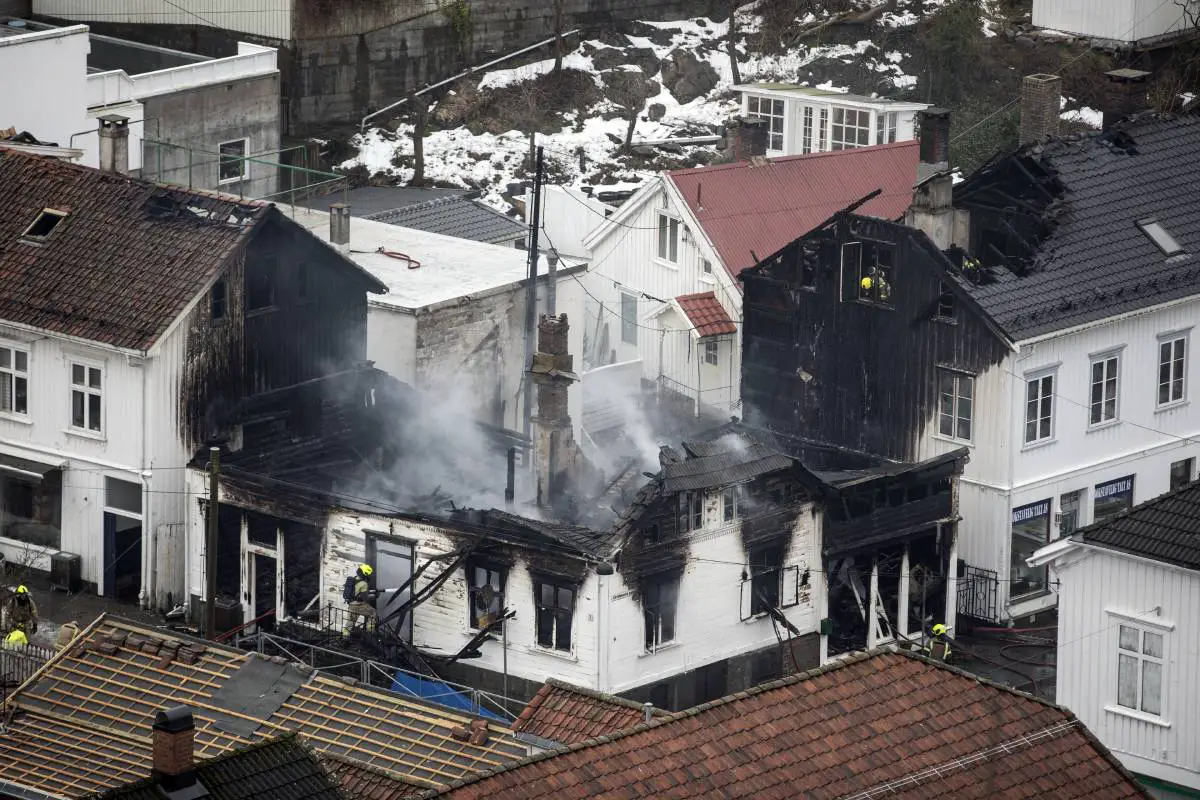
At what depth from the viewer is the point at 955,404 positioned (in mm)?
52969

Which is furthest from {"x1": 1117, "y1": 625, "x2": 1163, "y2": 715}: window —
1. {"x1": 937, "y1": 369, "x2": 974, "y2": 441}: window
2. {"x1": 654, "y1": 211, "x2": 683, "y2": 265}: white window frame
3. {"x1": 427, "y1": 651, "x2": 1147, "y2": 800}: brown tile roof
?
{"x1": 654, "y1": 211, "x2": 683, "y2": 265}: white window frame

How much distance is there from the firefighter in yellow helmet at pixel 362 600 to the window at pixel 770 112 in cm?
2452

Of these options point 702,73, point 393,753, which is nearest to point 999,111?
point 702,73

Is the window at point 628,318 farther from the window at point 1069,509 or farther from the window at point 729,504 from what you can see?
the window at point 729,504

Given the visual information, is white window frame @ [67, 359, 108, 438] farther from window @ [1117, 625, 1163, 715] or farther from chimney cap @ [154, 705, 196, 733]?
chimney cap @ [154, 705, 196, 733]

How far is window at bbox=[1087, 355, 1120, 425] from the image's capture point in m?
53.8

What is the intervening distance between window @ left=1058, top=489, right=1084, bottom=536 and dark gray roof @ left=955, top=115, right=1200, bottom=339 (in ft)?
11.2

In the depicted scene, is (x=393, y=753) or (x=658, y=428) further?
(x=658, y=428)

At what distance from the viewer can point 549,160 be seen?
7494cm

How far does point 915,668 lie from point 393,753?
7.75m

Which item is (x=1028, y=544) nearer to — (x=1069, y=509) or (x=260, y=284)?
(x=1069, y=509)

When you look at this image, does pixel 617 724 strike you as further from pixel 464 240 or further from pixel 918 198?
pixel 464 240

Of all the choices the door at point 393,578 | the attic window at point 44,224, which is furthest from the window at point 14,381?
the door at point 393,578

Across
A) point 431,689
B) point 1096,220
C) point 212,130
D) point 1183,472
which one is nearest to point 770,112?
point 212,130
